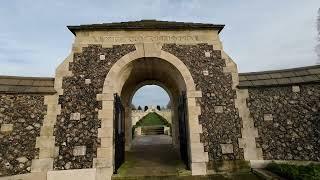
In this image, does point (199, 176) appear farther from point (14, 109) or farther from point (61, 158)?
point (14, 109)

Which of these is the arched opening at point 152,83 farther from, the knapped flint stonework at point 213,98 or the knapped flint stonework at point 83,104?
the knapped flint stonework at point 83,104

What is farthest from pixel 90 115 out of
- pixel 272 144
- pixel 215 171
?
pixel 272 144

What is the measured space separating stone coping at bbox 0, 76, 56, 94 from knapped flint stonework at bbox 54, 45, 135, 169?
0.53m

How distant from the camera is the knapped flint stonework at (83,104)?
6660 mm

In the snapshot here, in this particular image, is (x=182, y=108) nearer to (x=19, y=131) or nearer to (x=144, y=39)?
(x=144, y=39)

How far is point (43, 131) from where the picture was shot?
6.65 meters

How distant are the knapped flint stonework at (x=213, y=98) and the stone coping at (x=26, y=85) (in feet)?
13.8

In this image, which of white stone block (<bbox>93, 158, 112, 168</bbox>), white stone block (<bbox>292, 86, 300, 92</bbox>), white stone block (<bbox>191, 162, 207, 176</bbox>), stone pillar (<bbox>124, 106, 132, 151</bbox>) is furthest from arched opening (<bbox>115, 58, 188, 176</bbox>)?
white stone block (<bbox>292, 86, 300, 92</bbox>)

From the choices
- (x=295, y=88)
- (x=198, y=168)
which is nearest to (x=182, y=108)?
(x=198, y=168)

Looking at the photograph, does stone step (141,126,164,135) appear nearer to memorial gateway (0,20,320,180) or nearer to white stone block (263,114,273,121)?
memorial gateway (0,20,320,180)

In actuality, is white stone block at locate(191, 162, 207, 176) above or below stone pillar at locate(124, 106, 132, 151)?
below

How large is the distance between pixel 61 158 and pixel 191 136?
164 inches

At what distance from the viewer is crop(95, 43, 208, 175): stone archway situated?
678 centimetres

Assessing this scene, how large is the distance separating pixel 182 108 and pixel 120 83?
100 inches
